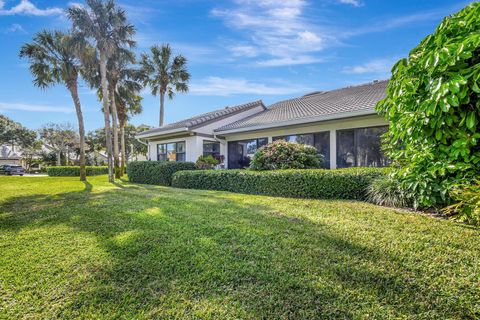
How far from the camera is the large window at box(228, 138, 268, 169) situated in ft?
42.4

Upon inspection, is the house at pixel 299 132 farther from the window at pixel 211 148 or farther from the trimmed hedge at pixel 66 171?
the trimmed hedge at pixel 66 171

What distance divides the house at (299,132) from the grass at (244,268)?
18.5ft

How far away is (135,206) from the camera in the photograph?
591 cm

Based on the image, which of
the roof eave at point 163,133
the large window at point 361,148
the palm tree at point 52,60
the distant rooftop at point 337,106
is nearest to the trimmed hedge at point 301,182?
the large window at point 361,148

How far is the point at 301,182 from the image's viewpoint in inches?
276

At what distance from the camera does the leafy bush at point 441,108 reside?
3645 mm

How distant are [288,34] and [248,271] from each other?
32.1 feet

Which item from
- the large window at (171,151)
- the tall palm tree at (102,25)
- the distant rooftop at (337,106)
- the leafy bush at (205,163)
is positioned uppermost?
the tall palm tree at (102,25)

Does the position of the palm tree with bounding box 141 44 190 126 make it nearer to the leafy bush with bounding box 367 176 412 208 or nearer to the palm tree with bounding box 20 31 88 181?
the palm tree with bounding box 20 31 88 181

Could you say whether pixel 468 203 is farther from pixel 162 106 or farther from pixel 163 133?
pixel 162 106

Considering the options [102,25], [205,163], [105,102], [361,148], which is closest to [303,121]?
[361,148]

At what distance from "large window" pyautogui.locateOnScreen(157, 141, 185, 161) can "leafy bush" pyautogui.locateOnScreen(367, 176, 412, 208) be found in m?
11.1

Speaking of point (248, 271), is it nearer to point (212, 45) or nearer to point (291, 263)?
point (291, 263)

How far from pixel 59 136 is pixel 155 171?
34309 mm
